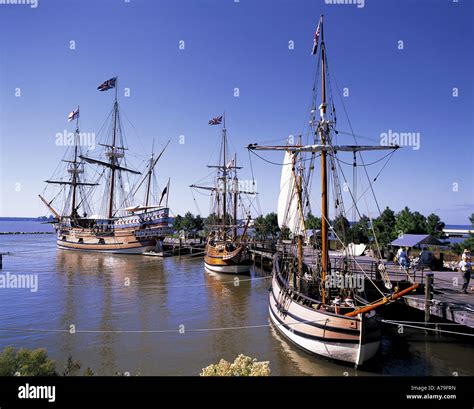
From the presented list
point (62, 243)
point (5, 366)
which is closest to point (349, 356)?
point (5, 366)

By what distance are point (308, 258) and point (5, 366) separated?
98.0ft

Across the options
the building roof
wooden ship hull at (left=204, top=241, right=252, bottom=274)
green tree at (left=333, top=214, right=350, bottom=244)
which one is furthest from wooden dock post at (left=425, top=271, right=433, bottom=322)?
wooden ship hull at (left=204, top=241, right=252, bottom=274)

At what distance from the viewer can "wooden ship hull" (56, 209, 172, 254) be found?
5938 centimetres

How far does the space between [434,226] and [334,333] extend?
4093cm

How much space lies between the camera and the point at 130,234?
197 feet

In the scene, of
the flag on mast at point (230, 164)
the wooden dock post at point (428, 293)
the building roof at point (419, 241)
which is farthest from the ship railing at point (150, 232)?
the wooden dock post at point (428, 293)

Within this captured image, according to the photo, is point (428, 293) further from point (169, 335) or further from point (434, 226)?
point (434, 226)


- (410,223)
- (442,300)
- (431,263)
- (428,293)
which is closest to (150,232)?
(410,223)

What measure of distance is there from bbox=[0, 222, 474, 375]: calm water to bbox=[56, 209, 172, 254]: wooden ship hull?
28951 mm

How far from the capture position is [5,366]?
6465 mm

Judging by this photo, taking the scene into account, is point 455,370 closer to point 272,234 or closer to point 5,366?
point 5,366

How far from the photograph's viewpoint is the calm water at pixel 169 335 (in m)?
12.9

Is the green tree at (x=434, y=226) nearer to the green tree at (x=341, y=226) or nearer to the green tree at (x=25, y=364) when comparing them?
the green tree at (x=341, y=226)

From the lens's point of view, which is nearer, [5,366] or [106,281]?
[5,366]
